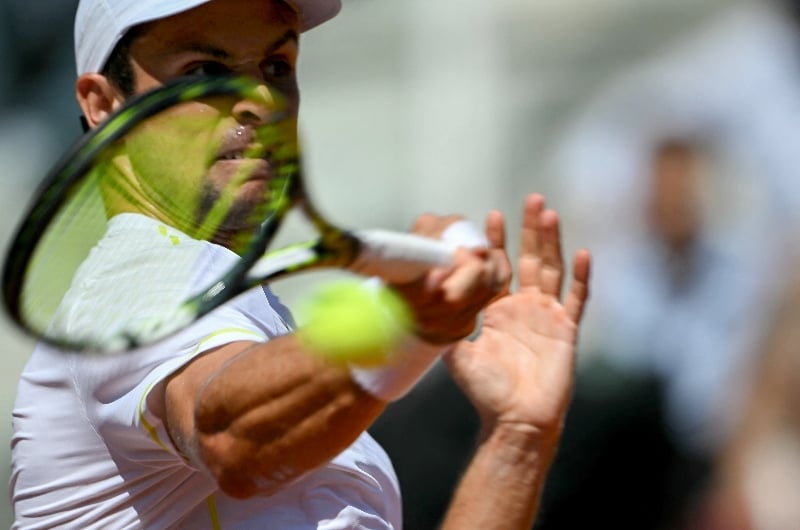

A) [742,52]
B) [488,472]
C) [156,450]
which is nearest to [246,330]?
[156,450]

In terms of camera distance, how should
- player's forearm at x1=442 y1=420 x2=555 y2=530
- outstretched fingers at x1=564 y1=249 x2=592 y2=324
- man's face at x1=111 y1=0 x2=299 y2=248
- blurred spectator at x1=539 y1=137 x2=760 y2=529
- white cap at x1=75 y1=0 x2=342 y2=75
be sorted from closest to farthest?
man's face at x1=111 y1=0 x2=299 y2=248
white cap at x1=75 y1=0 x2=342 y2=75
player's forearm at x1=442 y1=420 x2=555 y2=530
outstretched fingers at x1=564 y1=249 x2=592 y2=324
blurred spectator at x1=539 y1=137 x2=760 y2=529

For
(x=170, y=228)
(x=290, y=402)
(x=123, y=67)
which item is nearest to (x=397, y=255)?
(x=290, y=402)

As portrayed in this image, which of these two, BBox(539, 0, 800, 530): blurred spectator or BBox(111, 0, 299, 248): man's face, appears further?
BBox(539, 0, 800, 530): blurred spectator

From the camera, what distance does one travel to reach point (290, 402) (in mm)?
1757

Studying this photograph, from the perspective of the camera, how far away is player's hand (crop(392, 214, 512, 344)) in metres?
1.77

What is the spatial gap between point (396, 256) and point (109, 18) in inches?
32.9

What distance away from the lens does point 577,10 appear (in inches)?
227

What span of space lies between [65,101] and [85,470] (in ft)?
12.8

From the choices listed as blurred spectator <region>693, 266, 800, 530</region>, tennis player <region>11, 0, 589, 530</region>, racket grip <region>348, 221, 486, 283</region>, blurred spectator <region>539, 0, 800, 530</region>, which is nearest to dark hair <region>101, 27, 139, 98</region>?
tennis player <region>11, 0, 589, 530</region>

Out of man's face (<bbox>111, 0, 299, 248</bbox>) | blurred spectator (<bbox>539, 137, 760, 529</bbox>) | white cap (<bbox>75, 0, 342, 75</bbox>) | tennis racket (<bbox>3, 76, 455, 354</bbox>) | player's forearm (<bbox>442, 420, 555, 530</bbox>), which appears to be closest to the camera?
tennis racket (<bbox>3, 76, 455, 354</bbox>)

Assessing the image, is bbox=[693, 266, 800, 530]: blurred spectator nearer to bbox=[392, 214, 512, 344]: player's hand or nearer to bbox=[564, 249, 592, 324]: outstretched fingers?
bbox=[564, 249, 592, 324]: outstretched fingers

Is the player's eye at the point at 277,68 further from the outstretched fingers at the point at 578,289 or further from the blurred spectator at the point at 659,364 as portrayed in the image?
the blurred spectator at the point at 659,364

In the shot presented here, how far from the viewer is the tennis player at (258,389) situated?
177cm

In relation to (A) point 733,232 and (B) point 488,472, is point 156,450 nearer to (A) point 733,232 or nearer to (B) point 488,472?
(B) point 488,472
